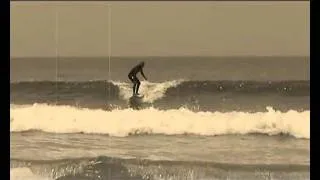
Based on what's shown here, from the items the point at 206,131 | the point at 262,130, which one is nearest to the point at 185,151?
the point at 206,131

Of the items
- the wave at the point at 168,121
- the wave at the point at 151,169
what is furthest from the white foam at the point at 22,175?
the wave at the point at 168,121

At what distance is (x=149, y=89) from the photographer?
214cm

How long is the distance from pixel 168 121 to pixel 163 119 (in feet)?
0.08

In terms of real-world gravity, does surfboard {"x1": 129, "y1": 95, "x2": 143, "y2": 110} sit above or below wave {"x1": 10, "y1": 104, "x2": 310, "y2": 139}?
above

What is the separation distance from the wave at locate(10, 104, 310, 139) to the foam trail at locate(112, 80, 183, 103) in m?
0.06

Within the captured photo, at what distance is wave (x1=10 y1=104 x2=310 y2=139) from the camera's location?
2.14 m

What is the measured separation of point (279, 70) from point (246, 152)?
369 mm

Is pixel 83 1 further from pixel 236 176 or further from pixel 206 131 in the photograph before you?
pixel 236 176

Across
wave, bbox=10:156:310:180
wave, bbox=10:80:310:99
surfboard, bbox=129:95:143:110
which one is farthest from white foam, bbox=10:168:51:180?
surfboard, bbox=129:95:143:110

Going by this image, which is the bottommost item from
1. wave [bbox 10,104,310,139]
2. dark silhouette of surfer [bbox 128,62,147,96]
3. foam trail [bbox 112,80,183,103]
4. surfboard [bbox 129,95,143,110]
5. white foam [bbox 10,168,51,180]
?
white foam [bbox 10,168,51,180]

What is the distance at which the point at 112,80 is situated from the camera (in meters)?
2.15

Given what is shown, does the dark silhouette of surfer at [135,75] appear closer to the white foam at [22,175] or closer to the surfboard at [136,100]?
the surfboard at [136,100]

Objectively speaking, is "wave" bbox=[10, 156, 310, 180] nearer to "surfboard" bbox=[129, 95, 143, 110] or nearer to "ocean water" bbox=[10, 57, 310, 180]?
"ocean water" bbox=[10, 57, 310, 180]

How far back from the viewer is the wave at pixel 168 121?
2143 mm
